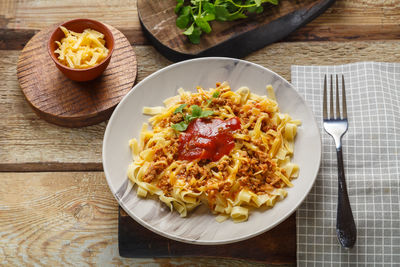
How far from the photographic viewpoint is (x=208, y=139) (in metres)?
3.33

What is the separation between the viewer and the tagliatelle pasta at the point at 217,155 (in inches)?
128

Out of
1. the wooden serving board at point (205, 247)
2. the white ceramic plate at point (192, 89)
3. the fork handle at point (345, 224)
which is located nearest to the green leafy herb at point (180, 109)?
the white ceramic plate at point (192, 89)

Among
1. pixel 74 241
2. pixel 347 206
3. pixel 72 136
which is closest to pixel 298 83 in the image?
pixel 347 206

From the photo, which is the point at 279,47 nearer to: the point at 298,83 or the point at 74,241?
the point at 298,83

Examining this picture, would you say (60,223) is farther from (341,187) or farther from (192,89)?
(341,187)

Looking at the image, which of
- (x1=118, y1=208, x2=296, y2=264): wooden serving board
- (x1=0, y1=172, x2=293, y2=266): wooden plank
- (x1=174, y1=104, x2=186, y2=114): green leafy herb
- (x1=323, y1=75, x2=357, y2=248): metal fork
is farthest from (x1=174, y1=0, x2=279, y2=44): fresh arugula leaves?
(x1=118, y1=208, x2=296, y2=264): wooden serving board

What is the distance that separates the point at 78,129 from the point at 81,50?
28.0 inches

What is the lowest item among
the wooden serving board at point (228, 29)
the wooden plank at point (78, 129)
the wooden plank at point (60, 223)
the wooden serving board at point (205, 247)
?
the wooden plank at point (60, 223)

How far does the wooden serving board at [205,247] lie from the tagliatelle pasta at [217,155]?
319 mm

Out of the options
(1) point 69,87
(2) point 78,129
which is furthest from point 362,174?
(1) point 69,87

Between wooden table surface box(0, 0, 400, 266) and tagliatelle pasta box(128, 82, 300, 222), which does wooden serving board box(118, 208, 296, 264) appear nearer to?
wooden table surface box(0, 0, 400, 266)

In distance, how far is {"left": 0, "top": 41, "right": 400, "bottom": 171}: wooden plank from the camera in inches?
153

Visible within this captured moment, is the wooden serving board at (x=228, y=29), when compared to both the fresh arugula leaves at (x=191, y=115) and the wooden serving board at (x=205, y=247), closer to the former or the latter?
the fresh arugula leaves at (x=191, y=115)

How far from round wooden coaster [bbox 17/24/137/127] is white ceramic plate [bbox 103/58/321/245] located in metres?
0.40
